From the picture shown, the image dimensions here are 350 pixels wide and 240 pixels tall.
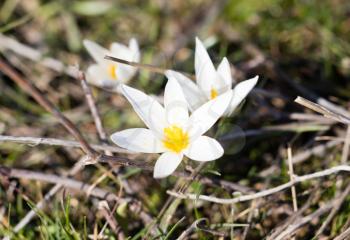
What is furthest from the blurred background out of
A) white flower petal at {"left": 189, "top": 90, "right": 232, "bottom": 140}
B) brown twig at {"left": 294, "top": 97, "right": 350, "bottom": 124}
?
brown twig at {"left": 294, "top": 97, "right": 350, "bottom": 124}

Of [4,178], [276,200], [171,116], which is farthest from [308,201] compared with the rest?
[4,178]

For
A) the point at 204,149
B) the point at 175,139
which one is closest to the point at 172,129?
the point at 175,139

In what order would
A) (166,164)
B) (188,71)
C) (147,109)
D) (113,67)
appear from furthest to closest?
(188,71)
(113,67)
(147,109)
(166,164)

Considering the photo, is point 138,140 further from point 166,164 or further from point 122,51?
point 122,51

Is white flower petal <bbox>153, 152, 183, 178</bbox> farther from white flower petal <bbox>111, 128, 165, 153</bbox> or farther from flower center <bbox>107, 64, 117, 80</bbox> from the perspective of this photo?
flower center <bbox>107, 64, 117, 80</bbox>

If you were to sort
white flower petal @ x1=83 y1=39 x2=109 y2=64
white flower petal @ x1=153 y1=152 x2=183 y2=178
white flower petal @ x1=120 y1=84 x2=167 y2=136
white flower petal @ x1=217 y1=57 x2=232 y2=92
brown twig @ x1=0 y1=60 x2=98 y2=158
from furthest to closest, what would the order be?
1. white flower petal @ x1=83 y1=39 x2=109 y2=64
2. white flower petal @ x1=217 y1=57 x2=232 y2=92
3. white flower petal @ x1=120 y1=84 x2=167 y2=136
4. white flower petal @ x1=153 y1=152 x2=183 y2=178
5. brown twig @ x1=0 y1=60 x2=98 y2=158

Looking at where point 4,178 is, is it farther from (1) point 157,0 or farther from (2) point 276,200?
(1) point 157,0

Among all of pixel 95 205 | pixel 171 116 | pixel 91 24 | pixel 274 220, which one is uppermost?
pixel 91 24
